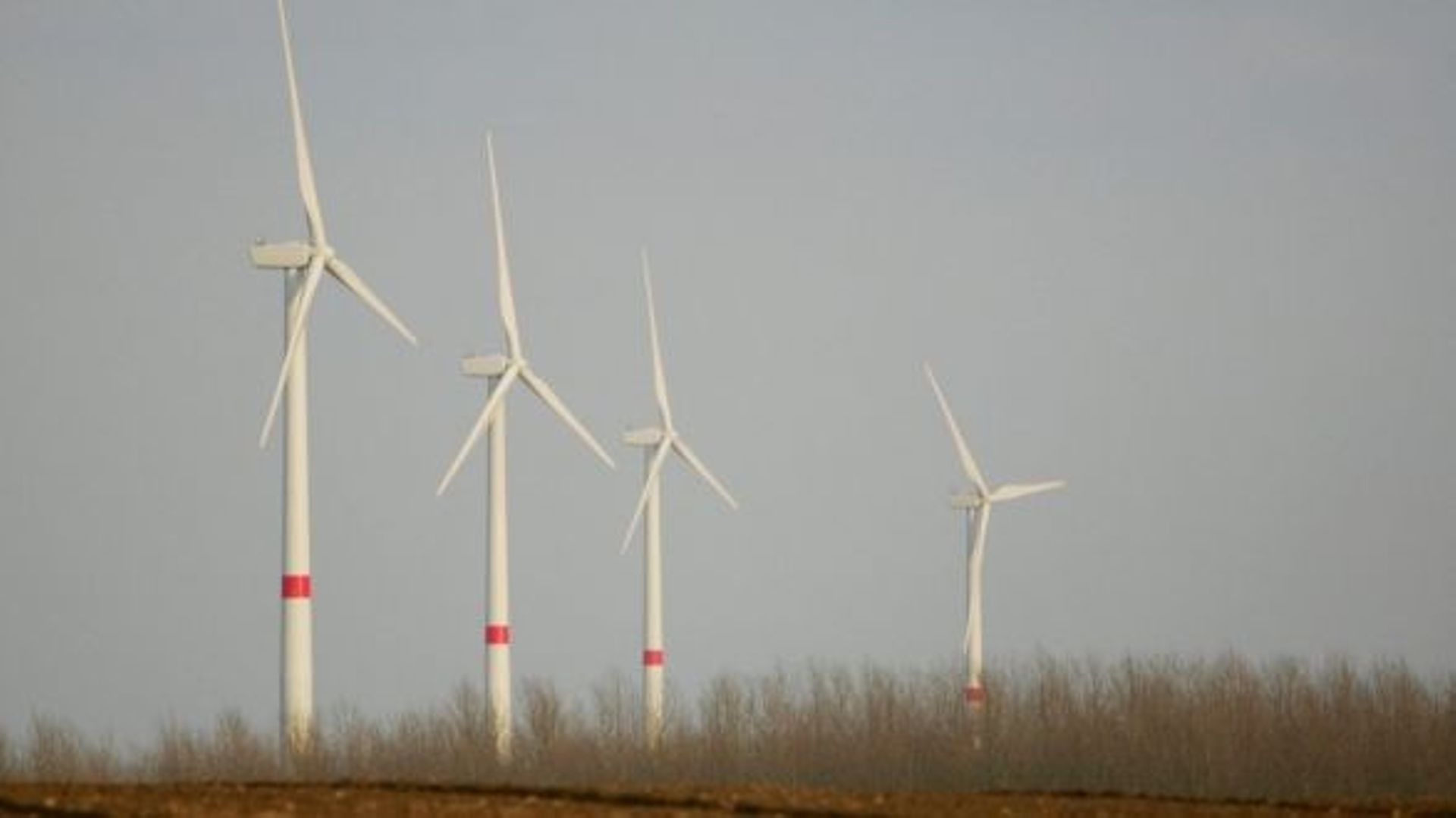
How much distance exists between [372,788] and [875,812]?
5581 mm

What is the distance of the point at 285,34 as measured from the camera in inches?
1914

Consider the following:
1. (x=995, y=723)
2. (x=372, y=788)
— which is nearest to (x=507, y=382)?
(x=995, y=723)

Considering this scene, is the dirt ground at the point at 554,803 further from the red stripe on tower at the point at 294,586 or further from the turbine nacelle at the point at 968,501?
the turbine nacelle at the point at 968,501

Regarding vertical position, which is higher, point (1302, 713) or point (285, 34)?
point (285, 34)

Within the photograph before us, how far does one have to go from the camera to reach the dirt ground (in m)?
25.6

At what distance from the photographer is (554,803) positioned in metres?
27.1

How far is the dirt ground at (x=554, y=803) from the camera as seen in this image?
25.6 m

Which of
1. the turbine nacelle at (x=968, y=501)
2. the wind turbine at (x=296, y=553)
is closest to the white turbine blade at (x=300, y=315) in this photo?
the wind turbine at (x=296, y=553)

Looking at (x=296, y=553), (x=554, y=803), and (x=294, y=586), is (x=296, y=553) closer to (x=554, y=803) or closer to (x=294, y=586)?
(x=294, y=586)

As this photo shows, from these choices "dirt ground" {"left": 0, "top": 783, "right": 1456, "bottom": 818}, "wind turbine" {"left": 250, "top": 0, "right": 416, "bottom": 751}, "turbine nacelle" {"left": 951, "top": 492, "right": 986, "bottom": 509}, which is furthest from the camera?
"turbine nacelle" {"left": 951, "top": 492, "right": 986, "bottom": 509}

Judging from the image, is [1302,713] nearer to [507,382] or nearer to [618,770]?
[618,770]

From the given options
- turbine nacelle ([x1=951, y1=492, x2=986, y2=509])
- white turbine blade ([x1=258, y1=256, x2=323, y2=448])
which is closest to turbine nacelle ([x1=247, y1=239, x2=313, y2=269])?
white turbine blade ([x1=258, y1=256, x2=323, y2=448])

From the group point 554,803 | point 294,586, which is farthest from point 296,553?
point 554,803

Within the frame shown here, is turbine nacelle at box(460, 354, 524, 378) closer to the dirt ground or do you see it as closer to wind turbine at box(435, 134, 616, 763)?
wind turbine at box(435, 134, 616, 763)
